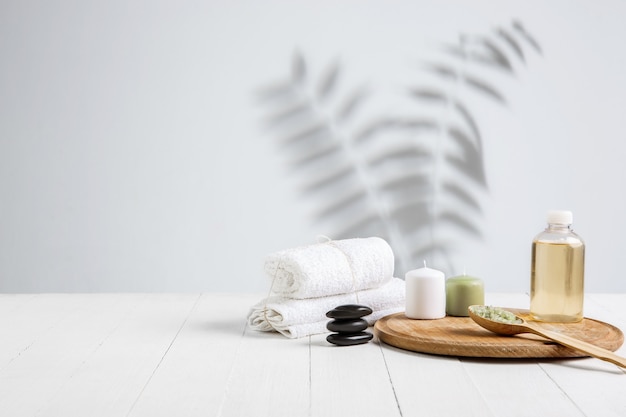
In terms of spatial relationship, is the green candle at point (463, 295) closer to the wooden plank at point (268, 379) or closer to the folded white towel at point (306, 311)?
the folded white towel at point (306, 311)

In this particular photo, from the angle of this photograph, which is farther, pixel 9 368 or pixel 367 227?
pixel 367 227

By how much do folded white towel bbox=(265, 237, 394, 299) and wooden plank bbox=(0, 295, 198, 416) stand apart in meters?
0.23

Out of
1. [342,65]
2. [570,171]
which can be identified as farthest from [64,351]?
[570,171]

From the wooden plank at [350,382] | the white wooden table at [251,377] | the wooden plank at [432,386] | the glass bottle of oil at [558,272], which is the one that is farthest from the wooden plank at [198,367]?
the glass bottle of oil at [558,272]

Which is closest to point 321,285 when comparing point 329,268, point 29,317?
point 329,268

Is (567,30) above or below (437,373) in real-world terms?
above

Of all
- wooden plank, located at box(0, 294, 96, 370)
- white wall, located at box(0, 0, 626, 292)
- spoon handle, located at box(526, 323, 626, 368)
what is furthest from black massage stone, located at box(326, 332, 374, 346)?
white wall, located at box(0, 0, 626, 292)

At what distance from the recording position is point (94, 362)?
121cm

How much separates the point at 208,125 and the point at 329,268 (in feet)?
2.14

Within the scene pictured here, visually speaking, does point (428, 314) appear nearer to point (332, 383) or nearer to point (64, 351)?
point (332, 383)

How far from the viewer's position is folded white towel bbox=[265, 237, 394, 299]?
1.39 metres

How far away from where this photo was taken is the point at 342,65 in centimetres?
192

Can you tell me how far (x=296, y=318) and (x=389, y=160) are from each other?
2.21 feet

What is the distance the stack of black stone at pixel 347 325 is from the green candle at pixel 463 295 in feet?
0.65
